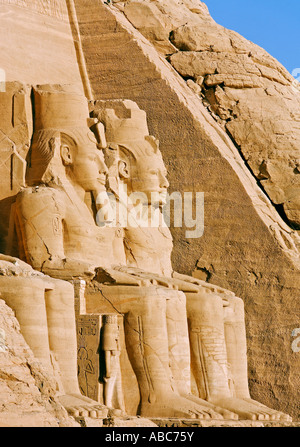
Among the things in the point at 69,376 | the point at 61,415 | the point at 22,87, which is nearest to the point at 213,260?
the point at 22,87

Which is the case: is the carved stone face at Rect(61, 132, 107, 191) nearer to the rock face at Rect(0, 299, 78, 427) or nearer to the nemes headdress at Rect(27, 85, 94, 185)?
the nemes headdress at Rect(27, 85, 94, 185)

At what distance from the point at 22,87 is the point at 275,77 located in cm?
489

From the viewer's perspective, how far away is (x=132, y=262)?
42.5 ft

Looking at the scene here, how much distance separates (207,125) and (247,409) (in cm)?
453

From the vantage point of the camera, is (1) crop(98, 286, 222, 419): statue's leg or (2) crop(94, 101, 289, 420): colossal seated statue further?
(2) crop(94, 101, 289, 420): colossal seated statue

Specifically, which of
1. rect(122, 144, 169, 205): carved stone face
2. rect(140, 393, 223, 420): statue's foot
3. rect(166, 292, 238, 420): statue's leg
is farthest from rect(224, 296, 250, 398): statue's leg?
rect(140, 393, 223, 420): statue's foot

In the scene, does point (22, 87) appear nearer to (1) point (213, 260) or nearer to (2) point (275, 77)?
(1) point (213, 260)

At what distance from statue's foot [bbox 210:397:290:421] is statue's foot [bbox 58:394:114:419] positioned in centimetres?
236

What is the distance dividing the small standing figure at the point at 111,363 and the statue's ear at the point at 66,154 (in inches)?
80.8

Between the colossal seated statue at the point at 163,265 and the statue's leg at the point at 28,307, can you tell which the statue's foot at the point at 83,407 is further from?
the colossal seated statue at the point at 163,265

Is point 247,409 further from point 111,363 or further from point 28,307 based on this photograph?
point 28,307

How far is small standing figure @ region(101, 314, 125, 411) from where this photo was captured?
1090 centimetres

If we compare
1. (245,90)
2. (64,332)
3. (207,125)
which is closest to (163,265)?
(207,125)

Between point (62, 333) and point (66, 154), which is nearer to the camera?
point (62, 333)
